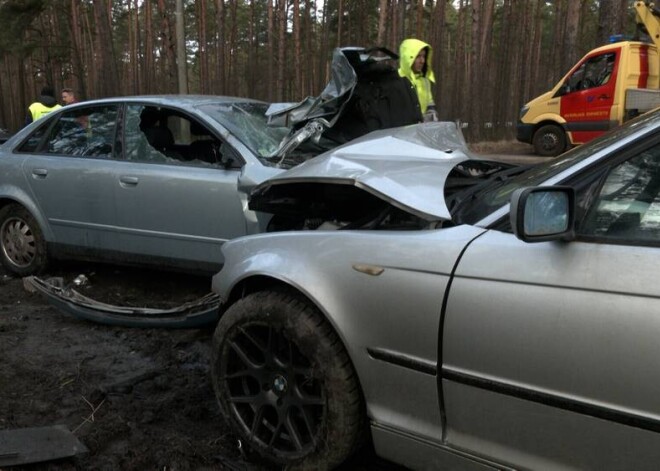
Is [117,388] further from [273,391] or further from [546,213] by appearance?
[546,213]

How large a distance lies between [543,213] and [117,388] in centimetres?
275

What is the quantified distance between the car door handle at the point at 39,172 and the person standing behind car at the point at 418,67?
3.50 m

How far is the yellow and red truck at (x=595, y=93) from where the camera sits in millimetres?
13438

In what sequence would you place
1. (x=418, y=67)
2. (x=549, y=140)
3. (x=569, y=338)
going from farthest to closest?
(x=549, y=140) → (x=418, y=67) → (x=569, y=338)

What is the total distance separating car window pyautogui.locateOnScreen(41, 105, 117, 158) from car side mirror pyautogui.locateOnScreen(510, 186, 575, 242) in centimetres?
428

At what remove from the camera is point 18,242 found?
5.82 metres

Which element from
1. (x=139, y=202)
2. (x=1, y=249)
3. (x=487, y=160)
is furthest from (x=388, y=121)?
(x=1, y=249)

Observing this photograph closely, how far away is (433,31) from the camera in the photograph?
2997 centimetres

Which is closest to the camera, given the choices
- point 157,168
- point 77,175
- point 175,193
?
point 175,193

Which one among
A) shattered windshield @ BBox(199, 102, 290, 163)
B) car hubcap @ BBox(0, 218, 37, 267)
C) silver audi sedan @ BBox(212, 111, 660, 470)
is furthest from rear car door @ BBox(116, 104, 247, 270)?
silver audi sedan @ BBox(212, 111, 660, 470)

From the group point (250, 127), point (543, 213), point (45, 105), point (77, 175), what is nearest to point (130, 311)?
point (77, 175)

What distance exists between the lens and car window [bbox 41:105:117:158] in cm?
540

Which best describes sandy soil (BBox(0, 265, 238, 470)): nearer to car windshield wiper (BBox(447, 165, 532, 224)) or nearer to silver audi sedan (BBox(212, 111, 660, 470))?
silver audi sedan (BBox(212, 111, 660, 470))

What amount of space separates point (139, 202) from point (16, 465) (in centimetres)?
266
